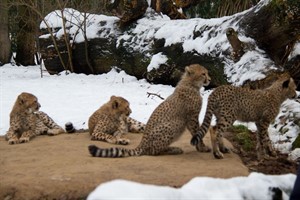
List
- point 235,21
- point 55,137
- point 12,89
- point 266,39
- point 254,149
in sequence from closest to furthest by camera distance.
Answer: point 254,149
point 55,137
point 266,39
point 235,21
point 12,89

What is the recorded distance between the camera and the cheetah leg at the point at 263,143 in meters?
5.54

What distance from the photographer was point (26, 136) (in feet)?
22.4

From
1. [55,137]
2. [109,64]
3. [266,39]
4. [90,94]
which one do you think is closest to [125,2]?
[109,64]

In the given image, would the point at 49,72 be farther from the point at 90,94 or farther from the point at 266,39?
the point at 266,39

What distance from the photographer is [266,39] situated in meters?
9.27

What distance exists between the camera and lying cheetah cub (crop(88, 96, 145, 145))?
666 centimetres

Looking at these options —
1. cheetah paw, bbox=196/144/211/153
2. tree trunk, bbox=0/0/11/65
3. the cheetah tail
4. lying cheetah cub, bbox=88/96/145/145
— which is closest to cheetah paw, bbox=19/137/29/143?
lying cheetah cub, bbox=88/96/145/145

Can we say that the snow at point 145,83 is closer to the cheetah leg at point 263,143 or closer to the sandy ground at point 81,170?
the cheetah leg at point 263,143

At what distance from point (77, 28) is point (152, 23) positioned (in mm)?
2511

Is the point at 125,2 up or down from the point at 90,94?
up

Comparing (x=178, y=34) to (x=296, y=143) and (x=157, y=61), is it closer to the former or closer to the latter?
(x=157, y=61)

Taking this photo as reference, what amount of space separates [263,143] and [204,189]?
251 centimetres

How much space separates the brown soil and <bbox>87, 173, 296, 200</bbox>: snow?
0.98 meters

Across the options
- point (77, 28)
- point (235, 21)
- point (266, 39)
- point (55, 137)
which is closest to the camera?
point (55, 137)
